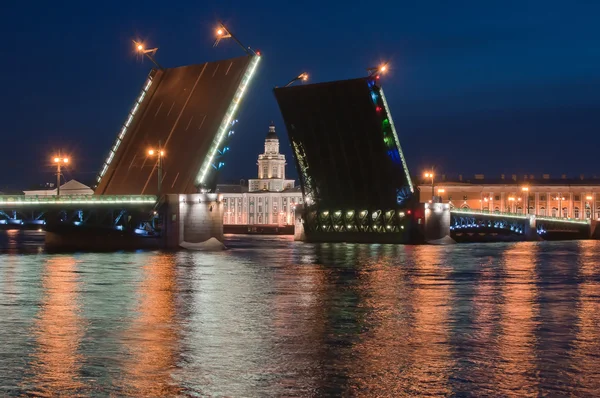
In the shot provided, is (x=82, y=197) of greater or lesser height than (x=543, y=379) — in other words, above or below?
above

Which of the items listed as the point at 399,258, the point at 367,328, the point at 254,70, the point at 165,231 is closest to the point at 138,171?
the point at 165,231

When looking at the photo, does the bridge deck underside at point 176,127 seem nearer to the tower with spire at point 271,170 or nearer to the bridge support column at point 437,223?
the bridge support column at point 437,223

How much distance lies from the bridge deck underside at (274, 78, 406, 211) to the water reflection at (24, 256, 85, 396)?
2954 centimetres

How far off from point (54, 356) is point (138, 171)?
138 ft

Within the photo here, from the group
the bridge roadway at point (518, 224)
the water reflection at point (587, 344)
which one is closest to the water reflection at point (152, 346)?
the water reflection at point (587, 344)

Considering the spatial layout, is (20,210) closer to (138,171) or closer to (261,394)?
(138,171)

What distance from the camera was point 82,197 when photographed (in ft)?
171

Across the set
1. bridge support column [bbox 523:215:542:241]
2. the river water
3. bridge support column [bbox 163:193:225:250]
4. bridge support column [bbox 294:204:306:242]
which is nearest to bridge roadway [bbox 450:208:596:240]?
bridge support column [bbox 523:215:542:241]

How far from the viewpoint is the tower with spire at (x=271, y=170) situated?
15300 centimetres

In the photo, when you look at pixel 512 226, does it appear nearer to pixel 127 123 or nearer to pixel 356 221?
pixel 356 221

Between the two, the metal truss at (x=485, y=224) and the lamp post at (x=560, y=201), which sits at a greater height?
the lamp post at (x=560, y=201)

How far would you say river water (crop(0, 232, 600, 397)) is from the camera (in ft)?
39.9

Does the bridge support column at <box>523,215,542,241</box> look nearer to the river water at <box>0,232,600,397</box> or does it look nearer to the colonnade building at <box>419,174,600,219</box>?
the colonnade building at <box>419,174,600,219</box>

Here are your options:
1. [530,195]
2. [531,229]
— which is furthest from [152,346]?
[530,195]
